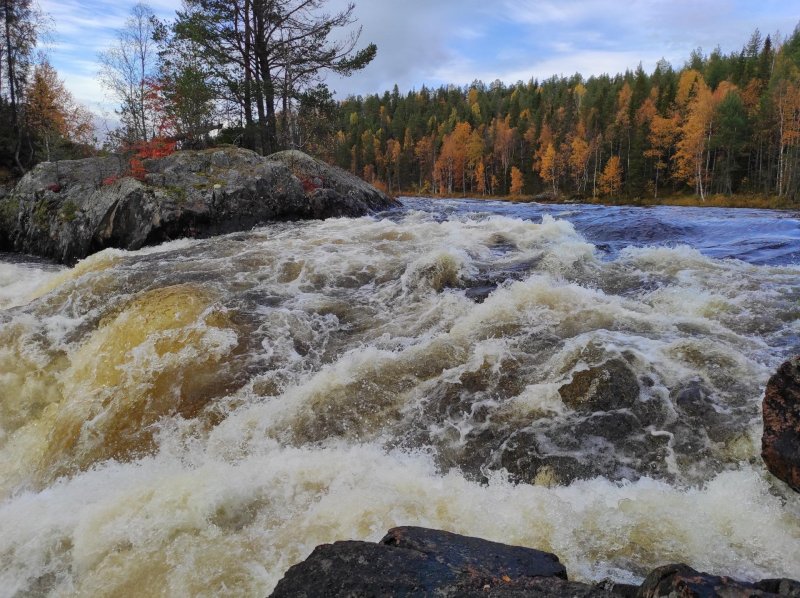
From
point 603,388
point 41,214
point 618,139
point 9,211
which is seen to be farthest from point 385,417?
point 618,139

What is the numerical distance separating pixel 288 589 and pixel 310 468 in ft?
6.41

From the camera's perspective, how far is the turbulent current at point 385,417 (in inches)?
135

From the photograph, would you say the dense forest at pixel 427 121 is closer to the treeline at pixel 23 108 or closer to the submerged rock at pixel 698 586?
the treeline at pixel 23 108

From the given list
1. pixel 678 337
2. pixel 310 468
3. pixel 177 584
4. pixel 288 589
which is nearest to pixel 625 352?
pixel 678 337

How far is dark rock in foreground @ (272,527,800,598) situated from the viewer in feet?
7.38

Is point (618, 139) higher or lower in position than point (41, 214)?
higher

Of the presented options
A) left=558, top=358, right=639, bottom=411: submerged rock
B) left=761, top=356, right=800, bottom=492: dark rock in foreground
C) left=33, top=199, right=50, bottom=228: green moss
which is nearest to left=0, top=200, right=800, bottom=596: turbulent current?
left=558, top=358, right=639, bottom=411: submerged rock

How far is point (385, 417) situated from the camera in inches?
203

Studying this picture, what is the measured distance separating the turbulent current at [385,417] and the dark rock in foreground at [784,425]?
0.86 feet

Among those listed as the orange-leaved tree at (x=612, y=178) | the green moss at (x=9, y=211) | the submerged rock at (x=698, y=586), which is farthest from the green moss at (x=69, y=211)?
the orange-leaved tree at (x=612, y=178)

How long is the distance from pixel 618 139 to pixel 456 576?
229 feet

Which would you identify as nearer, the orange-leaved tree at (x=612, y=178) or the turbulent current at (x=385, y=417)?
the turbulent current at (x=385, y=417)

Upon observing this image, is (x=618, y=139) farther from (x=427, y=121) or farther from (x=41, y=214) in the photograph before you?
(x=41, y=214)

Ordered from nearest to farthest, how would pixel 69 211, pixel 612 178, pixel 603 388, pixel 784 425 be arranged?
pixel 784 425, pixel 603 388, pixel 69 211, pixel 612 178
